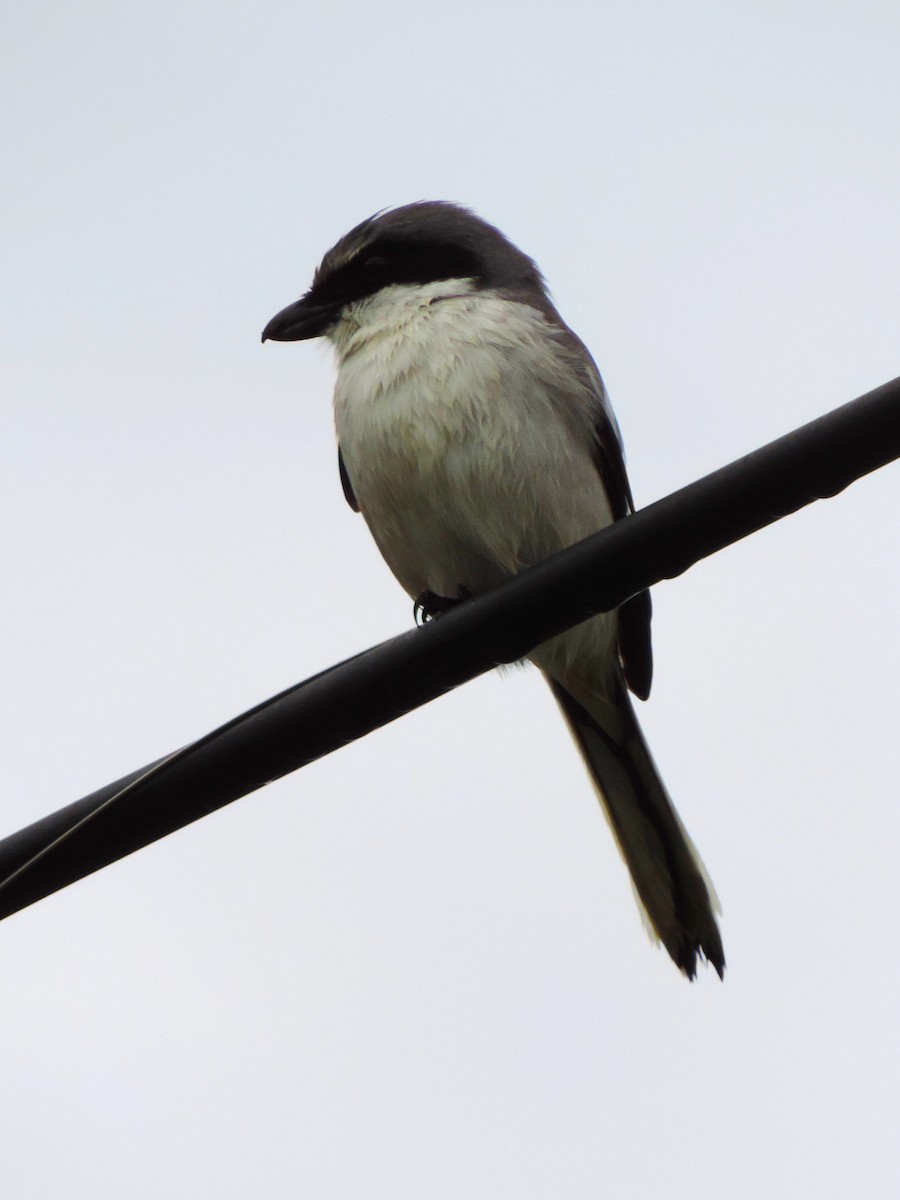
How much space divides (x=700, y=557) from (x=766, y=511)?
169 millimetres

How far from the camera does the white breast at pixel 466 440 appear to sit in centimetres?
427

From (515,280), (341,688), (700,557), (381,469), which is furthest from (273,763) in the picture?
(515,280)

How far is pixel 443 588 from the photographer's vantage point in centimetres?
468

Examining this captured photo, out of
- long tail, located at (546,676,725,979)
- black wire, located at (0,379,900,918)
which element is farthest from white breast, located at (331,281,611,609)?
black wire, located at (0,379,900,918)

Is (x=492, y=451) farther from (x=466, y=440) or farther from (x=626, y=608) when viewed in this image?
(x=626, y=608)

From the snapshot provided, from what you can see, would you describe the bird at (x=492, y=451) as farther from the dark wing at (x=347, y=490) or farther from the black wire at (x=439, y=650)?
the black wire at (x=439, y=650)

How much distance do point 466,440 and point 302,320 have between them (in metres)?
1.22

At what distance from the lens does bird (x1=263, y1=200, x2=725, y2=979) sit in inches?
169

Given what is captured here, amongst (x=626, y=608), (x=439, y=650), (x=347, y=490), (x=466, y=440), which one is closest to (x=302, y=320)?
(x=347, y=490)

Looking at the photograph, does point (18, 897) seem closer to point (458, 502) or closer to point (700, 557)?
point (700, 557)

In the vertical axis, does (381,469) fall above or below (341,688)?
above

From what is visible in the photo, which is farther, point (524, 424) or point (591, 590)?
point (524, 424)

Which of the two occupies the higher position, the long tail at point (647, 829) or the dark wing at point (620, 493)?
the dark wing at point (620, 493)

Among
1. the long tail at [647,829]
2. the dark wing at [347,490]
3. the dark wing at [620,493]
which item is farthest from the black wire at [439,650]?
the dark wing at [347,490]
